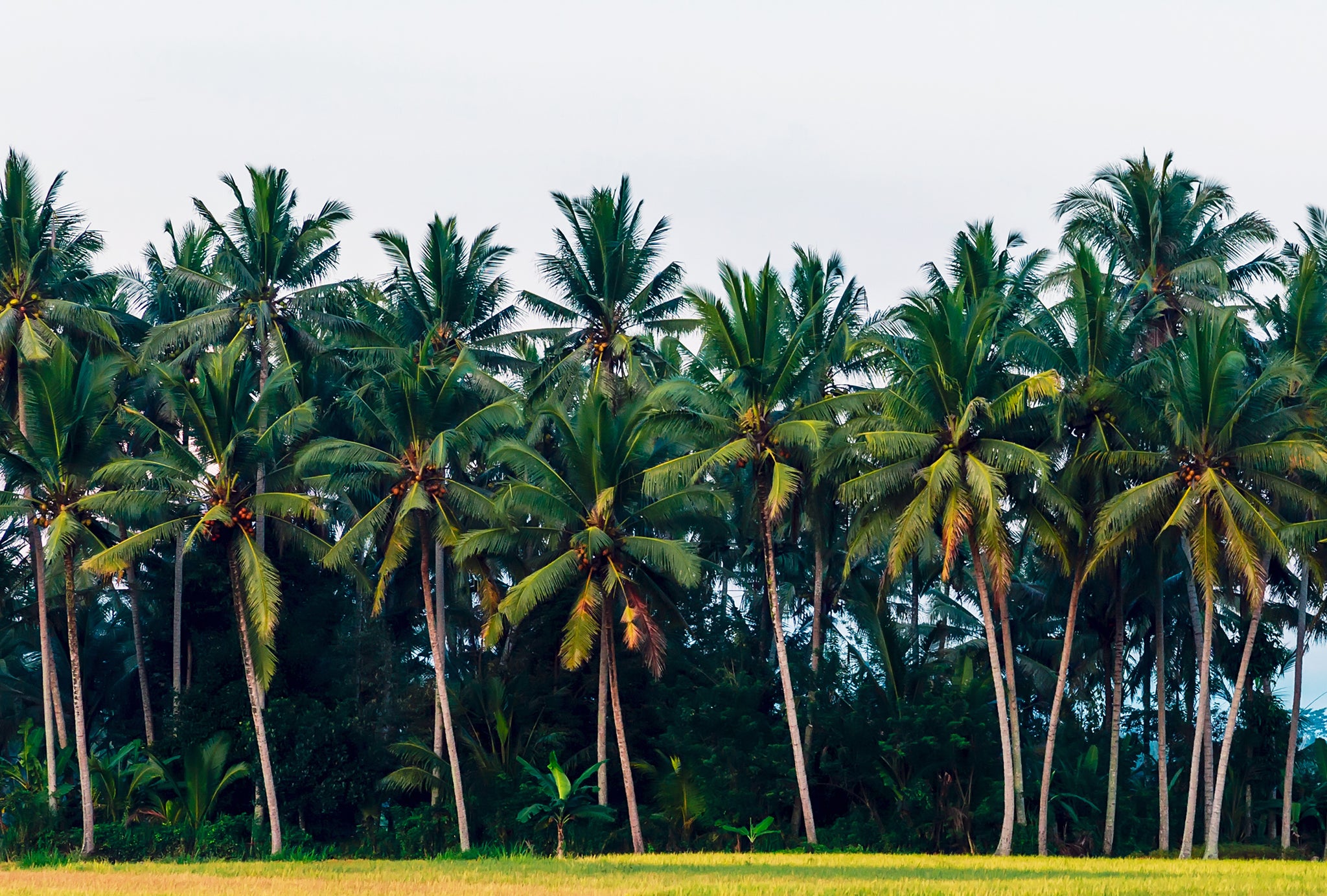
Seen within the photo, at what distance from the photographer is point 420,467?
3316 centimetres

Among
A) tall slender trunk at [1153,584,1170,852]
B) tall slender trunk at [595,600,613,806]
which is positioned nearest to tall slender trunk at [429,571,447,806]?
tall slender trunk at [595,600,613,806]

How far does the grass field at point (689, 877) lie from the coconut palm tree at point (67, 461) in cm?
506

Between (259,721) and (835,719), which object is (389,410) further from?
(835,719)

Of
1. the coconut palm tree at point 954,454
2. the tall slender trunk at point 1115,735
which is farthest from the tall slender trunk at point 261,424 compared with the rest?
the tall slender trunk at point 1115,735

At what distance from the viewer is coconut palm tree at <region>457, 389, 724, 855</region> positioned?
3219 cm

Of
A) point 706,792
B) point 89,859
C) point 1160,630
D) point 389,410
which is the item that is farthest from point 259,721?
point 1160,630

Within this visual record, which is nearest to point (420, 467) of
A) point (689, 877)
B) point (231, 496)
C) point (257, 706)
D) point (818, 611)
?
point (231, 496)

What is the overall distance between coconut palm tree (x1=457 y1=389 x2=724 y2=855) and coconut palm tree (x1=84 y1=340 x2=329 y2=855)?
→ 14.5 feet

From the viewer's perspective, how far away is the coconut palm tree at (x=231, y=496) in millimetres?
31531

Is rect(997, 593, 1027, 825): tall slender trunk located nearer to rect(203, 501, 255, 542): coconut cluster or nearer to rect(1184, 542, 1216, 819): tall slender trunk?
rect(1184, 542, 1216, 819): tall slender trunk

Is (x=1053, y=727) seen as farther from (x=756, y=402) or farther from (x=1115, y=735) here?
(x=756, y=402)

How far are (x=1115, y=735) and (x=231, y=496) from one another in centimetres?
2060

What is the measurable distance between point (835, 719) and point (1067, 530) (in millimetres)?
6911

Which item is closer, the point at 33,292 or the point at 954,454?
the point at 954,454
